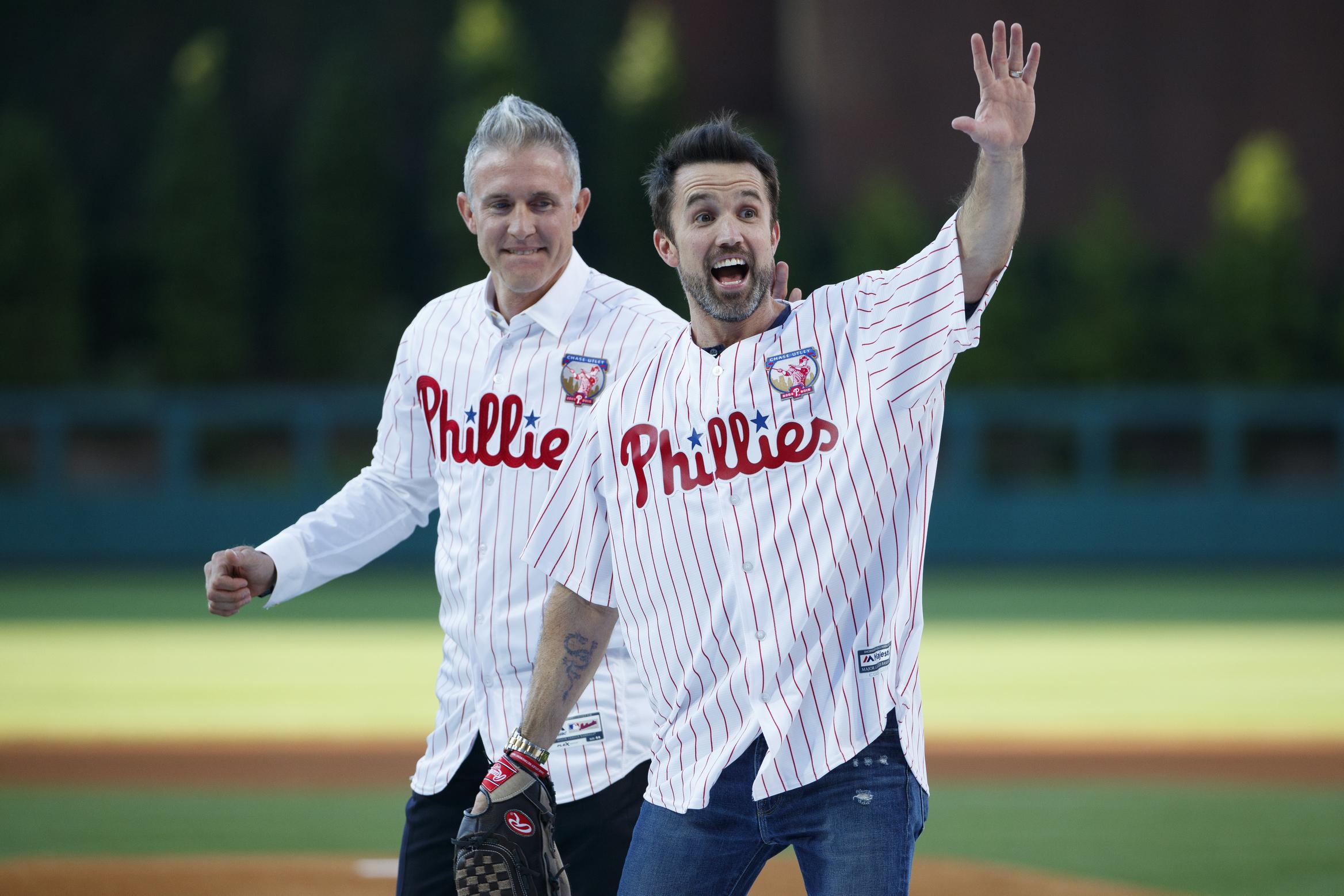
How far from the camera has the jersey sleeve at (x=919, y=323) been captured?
2.98m

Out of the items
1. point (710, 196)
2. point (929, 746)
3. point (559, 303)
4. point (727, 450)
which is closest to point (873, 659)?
point (727, 450)

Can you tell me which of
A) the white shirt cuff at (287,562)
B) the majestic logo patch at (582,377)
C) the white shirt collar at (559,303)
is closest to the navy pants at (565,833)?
the white shirt cuff at (287,562)

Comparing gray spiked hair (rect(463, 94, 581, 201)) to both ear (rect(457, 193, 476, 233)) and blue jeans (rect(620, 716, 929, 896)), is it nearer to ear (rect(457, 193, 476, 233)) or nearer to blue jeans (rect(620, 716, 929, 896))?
ear (rect(457, 193, 476, 233))

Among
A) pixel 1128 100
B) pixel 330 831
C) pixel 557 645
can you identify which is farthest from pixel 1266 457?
pixel 557 645

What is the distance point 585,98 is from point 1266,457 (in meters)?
16.7

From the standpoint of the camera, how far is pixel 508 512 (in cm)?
391

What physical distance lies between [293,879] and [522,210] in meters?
3.44

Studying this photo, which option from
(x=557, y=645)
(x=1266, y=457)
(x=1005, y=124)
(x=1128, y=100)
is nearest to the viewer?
(x=1005, y=124)

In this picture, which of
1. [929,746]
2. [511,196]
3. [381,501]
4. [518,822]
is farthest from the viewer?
[929,746]

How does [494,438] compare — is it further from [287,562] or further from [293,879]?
[293,879]

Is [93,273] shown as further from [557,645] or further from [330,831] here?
[557,645]

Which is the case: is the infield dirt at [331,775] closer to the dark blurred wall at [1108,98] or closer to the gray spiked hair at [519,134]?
the gray spiked hair at [519,134]

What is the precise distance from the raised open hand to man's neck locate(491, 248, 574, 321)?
136cm

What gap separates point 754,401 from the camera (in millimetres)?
3182
